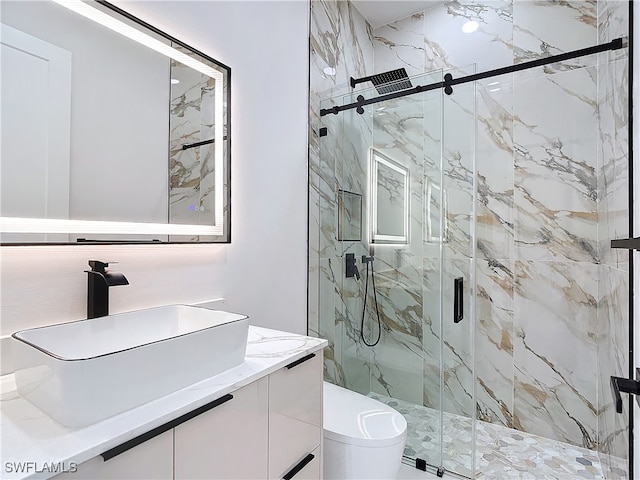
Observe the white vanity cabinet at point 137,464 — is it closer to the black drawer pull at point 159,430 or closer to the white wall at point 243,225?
the black drawer pull at point 159,430

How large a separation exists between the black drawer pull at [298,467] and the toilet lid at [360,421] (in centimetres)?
30

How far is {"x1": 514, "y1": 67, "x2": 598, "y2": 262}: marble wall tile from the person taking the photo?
214 centimetres

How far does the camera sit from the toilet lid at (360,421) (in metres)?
1.44

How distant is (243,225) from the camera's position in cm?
167

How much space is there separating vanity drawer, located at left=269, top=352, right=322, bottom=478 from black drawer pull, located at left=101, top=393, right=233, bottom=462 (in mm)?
201

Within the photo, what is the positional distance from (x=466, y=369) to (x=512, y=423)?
789mm

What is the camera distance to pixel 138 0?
Answer: 1.25 metres

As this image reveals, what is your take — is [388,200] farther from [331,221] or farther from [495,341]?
[495,341]

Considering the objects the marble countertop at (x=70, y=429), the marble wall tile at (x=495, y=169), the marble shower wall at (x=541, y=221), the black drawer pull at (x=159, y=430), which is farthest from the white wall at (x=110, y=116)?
the marble wall tile at (x=495, y=169)

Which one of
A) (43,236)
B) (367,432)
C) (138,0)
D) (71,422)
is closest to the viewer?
(71,422)

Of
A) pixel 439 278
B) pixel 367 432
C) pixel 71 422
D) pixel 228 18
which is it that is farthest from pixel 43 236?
pixel 439 278

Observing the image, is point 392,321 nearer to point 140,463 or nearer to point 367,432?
point 367,432

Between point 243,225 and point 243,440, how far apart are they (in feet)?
3.15

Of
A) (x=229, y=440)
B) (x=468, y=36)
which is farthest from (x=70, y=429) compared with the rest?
(x=468, y=36)
